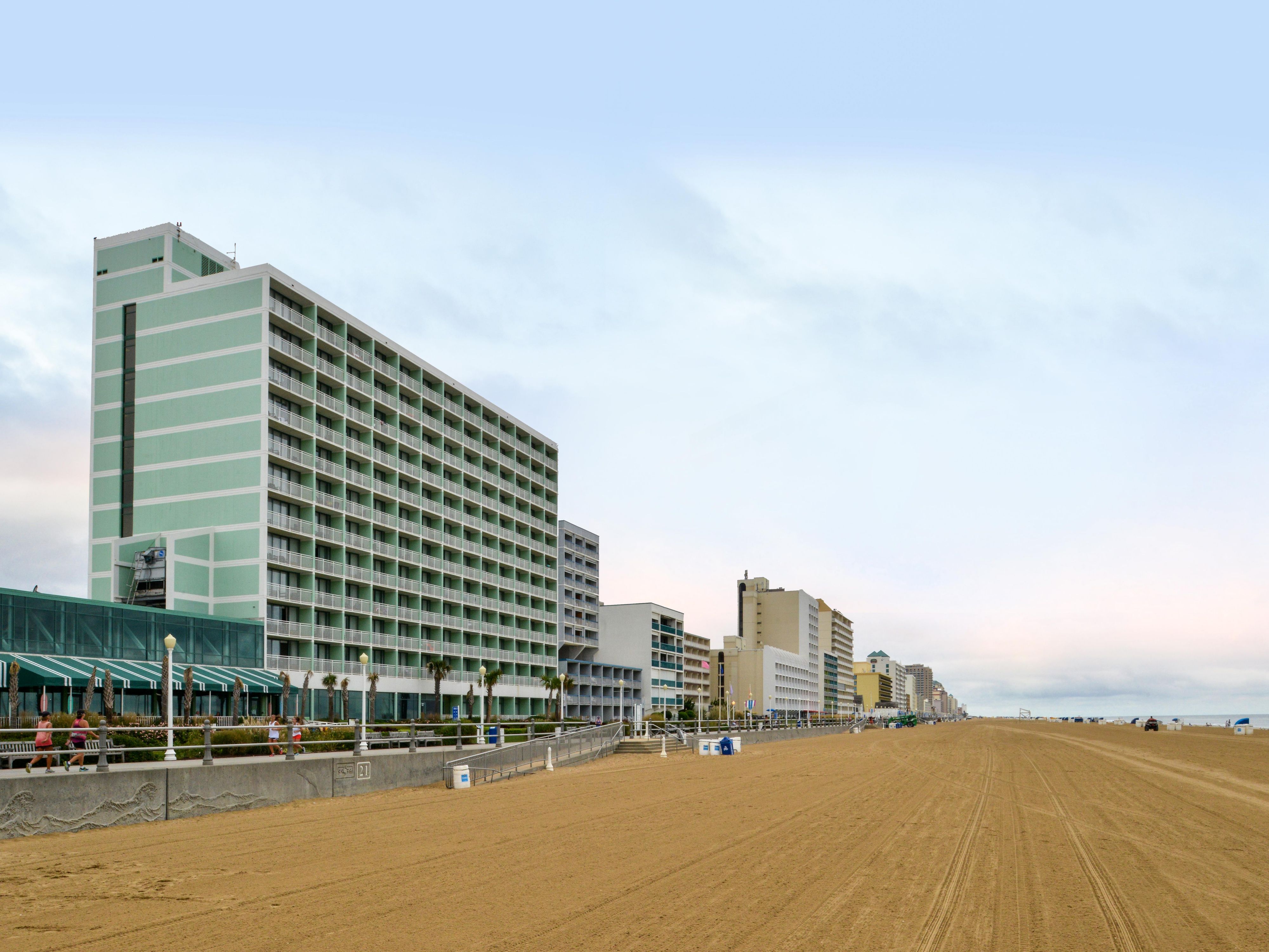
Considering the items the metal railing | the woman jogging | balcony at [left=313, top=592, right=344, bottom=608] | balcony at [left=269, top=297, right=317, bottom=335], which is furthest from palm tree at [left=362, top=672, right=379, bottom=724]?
the woman jogging

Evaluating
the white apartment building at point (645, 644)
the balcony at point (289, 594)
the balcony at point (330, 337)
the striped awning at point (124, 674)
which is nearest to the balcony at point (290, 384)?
the balcony at point (330, 337)

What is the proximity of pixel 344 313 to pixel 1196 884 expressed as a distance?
220 ft

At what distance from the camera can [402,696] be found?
72875 millimetres

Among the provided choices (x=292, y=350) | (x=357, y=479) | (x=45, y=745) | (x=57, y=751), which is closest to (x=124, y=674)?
(x=292, y=350)

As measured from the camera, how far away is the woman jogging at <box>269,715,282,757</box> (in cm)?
2381

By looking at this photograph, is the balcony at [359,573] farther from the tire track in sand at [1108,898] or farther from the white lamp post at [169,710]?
the tire track in sand at [1108,898]

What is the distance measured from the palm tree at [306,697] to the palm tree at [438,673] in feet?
34.7

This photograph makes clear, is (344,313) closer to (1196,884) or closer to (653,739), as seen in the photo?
(653,739)

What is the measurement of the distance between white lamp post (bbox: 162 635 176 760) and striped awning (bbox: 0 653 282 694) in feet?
49.3

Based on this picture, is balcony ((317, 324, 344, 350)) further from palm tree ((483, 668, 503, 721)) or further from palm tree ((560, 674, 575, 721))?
palm tree ((560, 674, 575, 721))

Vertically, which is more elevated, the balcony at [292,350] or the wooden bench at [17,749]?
the balcony at [292,350]

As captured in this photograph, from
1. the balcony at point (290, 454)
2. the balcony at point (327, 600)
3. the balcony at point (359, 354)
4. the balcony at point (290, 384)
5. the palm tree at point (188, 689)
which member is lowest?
the palm tree at point (188, 689)

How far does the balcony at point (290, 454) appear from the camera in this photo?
62.8 meters

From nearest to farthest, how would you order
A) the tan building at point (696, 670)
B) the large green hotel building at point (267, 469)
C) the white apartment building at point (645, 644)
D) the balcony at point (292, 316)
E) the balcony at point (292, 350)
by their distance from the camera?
the large green hotel building at point (267, 469) < the balcony at point (292, 350) < the balcony at point (292, 316) < the white apartment building at point (645, 644) < the tan building at point (696, 670)
